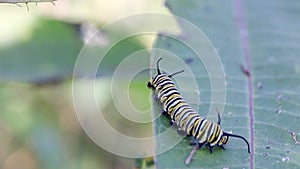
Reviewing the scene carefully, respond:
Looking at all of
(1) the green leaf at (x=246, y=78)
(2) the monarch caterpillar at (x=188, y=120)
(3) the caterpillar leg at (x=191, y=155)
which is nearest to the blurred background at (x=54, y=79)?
(1) the green leaf at (x=246, y=78)

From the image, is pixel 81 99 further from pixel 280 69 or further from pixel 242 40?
pixel 280 69

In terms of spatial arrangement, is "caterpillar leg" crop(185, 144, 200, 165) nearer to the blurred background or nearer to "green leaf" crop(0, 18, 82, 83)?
the blurred background

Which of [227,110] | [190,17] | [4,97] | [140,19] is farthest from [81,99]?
[227,110]

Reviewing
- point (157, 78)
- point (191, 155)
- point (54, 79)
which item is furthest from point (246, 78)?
point (54, 79)

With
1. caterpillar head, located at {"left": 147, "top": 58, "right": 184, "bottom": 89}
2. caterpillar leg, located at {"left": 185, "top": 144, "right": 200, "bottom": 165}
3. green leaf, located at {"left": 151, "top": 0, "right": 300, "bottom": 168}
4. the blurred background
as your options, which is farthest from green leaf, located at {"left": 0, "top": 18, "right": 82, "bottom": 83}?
caterpillar leg, located at {"left": 185, "top": 144, "right": 200, "bottom": 165}

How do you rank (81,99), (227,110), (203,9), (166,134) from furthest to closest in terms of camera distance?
(81,99) → (203,9) → (227,110) → (166,134)
